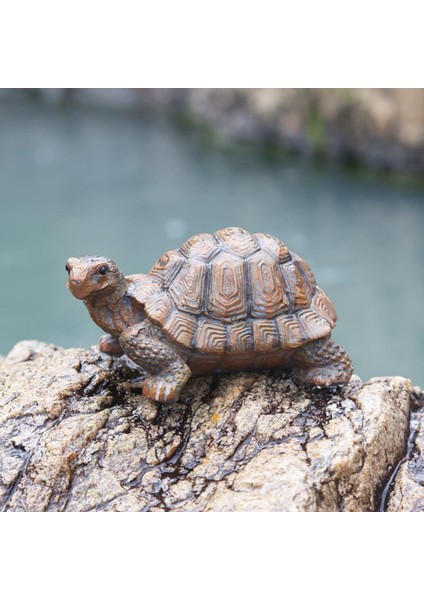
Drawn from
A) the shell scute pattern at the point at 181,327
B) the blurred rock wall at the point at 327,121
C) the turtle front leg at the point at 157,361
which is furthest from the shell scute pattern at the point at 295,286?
the blurred rock wall at the point at 327,121

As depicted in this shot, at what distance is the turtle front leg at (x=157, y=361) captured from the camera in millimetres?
2613

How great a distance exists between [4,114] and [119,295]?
1060 cm

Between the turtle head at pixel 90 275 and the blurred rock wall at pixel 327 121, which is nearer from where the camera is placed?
the turtle head at pixel 90 275

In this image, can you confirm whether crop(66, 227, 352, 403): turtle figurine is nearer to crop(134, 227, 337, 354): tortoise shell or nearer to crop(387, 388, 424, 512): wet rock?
crop(134, 227, 337, 354): tortoise shell

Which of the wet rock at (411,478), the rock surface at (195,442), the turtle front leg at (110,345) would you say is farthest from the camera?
the turtle front leg at (110,345)

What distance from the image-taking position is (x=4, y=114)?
1196 centimetres

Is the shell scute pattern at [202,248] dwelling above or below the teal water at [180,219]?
below

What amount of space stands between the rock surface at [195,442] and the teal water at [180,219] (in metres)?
2.29

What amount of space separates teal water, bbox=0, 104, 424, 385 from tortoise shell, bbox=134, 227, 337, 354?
2.36 metres

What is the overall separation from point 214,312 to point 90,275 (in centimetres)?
56

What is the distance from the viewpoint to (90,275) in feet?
8.55

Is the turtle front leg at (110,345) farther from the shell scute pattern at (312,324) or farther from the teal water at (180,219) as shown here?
the teal water at (180,219)

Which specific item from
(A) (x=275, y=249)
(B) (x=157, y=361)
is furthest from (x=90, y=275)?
(A) (x=275, y=249)
